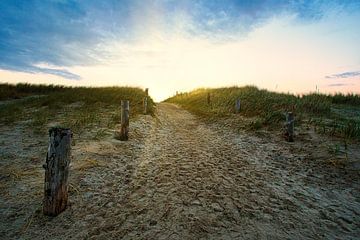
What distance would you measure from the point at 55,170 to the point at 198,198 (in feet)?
9.55

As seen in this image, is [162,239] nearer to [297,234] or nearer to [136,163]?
[297,234]

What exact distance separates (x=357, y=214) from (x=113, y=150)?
22.6ft

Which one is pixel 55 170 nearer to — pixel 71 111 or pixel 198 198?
pixel 198 198

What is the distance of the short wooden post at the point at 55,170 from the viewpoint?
412 centimetres

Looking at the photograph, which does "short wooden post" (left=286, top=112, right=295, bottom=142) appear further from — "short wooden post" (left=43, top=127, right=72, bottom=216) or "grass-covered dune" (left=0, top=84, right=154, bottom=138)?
"short wooden post" (left=43, top=127, right=72, bottom=216)

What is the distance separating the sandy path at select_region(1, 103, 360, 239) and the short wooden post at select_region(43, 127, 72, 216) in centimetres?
24

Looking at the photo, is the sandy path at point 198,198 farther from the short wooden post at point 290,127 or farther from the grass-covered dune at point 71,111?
the grass-covered dune at point 71,111

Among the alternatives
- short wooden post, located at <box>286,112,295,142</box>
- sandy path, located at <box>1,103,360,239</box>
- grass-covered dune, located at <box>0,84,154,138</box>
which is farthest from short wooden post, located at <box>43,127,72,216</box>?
short wooden post, located at <box>286,112,295,142</box>

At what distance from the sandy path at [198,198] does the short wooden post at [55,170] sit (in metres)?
0.24

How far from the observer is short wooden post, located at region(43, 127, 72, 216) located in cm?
412

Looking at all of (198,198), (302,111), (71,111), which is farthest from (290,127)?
(71,111)

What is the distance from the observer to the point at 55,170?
412 centimetres

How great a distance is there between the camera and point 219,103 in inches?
760

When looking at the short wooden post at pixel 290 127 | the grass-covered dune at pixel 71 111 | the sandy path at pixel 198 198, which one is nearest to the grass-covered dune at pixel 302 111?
the short wooden post at pixel 290 127
